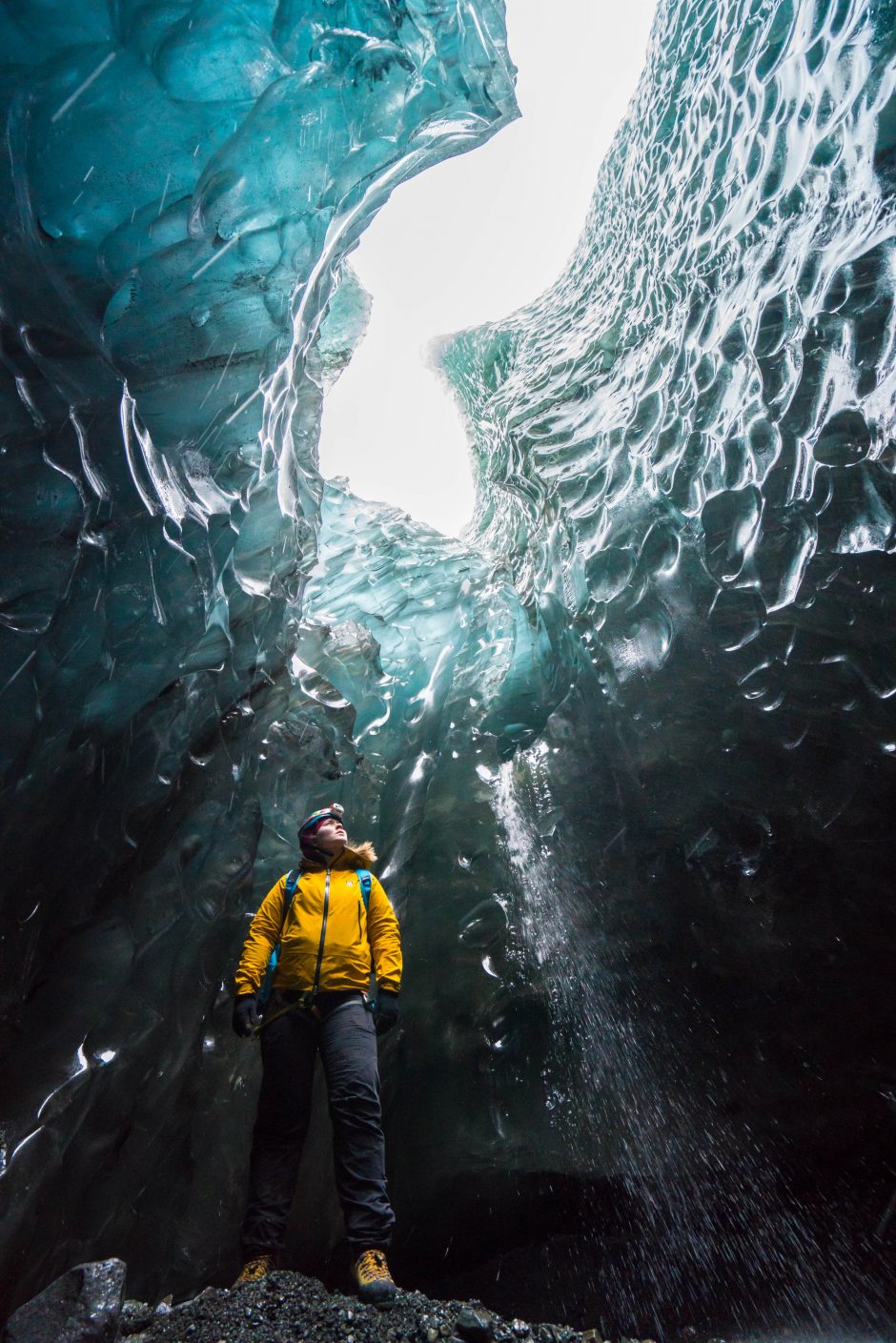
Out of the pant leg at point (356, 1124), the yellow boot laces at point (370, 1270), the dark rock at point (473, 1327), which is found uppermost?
the pant leg at point (356, 1124)

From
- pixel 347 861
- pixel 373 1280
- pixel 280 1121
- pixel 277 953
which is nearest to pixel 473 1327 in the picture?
pixel 373 1280

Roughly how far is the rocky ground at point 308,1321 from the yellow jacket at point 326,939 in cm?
71

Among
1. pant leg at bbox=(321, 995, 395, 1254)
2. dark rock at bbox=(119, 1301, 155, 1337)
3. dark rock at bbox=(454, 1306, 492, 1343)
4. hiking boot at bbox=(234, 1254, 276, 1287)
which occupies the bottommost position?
dark rock at bbox=(119, 1301, 155, 1337)

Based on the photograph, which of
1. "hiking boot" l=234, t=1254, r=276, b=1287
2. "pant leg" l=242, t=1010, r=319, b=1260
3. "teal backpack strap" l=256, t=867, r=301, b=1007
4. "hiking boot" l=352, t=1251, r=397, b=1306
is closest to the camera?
"hiking boot" l=352, t=1251, r=397, b=1306

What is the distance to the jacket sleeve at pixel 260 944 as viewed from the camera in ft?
6.84

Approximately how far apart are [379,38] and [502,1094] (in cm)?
412

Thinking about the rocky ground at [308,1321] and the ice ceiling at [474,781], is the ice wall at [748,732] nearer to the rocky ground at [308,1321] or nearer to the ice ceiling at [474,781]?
the ice ceiling at [474,781]

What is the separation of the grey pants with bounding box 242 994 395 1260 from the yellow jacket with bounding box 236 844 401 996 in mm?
87

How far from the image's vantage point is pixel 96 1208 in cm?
203

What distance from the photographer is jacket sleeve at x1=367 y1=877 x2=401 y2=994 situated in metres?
2.12

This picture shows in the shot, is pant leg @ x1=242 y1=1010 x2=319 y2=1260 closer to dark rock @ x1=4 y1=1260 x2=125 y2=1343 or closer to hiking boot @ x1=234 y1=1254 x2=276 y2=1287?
hiking boot @ x1=234 y1=1254 x2=276 y2=1287

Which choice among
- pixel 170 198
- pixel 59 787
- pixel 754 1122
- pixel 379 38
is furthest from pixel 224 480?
pixel 754 1122

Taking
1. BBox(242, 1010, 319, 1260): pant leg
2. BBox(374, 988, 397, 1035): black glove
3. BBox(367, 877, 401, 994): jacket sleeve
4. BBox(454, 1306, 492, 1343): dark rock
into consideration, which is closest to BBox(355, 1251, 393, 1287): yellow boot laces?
BBox(454, 1306, 492, 1343): dark rock

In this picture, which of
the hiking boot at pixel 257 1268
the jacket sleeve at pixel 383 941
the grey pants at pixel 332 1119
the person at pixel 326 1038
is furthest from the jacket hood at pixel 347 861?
the hiking boot at pixel 257 1268
